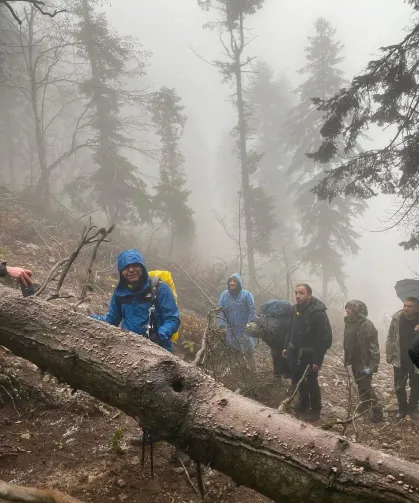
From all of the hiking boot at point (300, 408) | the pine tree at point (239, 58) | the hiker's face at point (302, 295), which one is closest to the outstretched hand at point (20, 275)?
the hiker's face at point (302, 295)

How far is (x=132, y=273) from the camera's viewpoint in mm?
4000

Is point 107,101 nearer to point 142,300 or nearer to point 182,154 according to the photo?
point 182,154

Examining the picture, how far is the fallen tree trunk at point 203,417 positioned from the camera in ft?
6.12

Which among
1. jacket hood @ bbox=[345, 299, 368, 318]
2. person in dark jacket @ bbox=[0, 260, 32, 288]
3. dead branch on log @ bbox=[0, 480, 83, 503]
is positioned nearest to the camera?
dead branch on log @ bbox=[0, 480, 83, 503]

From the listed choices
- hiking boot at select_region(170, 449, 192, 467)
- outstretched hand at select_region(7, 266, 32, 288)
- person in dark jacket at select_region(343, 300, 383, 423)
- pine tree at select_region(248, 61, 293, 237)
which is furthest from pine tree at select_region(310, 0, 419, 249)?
pine tree at select_region(248, 61, 293, 237)

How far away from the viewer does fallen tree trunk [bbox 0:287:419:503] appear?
186 centimetres

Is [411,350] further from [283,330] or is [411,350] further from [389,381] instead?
[389,381]

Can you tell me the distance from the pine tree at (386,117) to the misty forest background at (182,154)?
219 millimetres

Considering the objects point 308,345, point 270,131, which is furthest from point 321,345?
point 270,131

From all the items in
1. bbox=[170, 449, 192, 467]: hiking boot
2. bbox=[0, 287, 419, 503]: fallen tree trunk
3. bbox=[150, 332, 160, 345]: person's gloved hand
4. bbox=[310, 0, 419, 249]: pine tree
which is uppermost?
bbox=[310, 0, 419, 249]: pine tree

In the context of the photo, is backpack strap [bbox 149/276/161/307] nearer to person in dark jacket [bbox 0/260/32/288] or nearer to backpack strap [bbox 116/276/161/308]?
backpack strap [bbox 116/276/161/308]

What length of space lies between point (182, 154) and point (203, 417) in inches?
1365

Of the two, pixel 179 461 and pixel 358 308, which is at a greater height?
pixel 358 308

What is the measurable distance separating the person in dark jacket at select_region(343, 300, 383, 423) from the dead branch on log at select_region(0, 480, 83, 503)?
4884 mm
